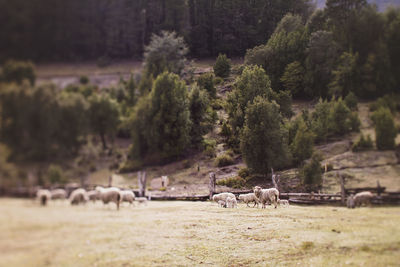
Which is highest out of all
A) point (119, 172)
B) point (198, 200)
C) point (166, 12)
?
point (166, 12)

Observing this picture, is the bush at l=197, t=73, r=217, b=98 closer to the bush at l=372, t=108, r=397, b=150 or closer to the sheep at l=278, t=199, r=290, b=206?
the sheep at l=278, t=199, r=290, b=206

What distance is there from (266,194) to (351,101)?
7.52ft

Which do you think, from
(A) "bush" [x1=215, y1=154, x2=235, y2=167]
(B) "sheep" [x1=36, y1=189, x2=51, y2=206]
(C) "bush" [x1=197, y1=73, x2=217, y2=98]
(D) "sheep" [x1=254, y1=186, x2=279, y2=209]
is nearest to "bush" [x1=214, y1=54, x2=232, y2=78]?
(C) "bush" [x1=197, y1=73, x2=217, y2=98]

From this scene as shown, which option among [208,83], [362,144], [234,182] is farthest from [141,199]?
[362,144]

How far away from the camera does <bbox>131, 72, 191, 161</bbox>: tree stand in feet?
20.0

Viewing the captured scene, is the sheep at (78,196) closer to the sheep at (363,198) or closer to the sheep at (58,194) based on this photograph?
the sheep at (58,194)

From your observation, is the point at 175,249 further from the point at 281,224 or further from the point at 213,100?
the point at 213,100

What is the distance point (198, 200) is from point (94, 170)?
2600 millimetres

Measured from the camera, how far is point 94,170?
4316mm

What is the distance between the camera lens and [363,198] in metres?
6.41

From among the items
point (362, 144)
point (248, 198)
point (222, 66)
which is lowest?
point (248, 198)

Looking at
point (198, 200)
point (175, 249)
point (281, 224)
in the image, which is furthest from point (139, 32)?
point (281, 224)

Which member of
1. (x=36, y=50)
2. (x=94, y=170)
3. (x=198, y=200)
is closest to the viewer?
(x=36, y=50)

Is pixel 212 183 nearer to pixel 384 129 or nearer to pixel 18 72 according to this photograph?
pixel 384 129
